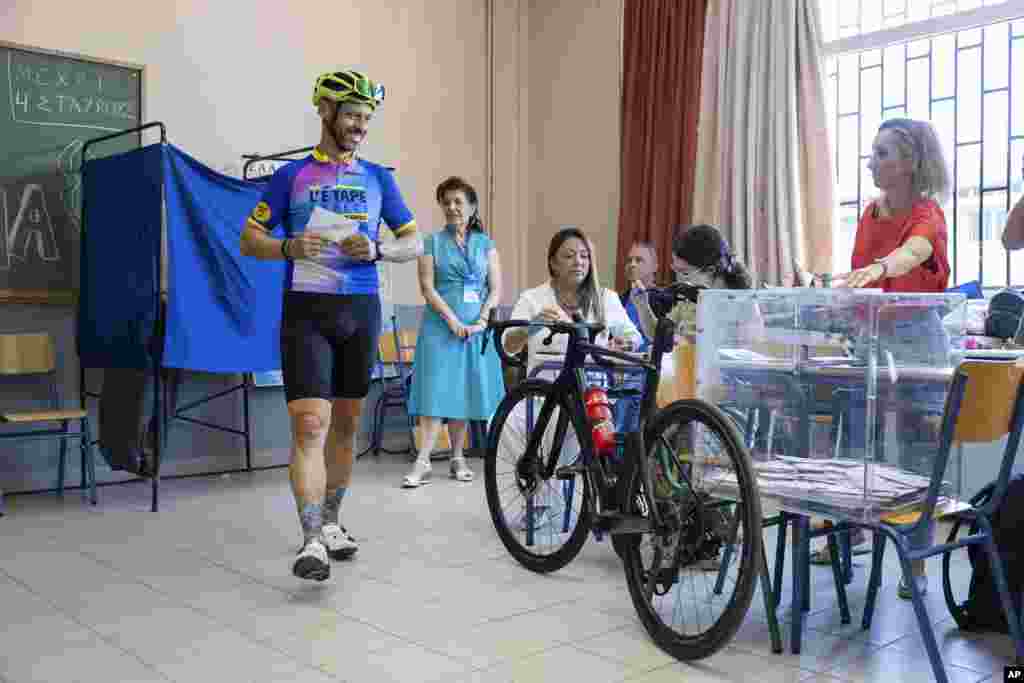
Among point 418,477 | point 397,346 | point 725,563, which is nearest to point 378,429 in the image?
point 397,346

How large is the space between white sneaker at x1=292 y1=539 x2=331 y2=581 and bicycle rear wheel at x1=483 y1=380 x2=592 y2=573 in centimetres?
64

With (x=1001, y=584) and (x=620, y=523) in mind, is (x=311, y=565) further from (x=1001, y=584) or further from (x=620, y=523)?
(x=1001, y=584)

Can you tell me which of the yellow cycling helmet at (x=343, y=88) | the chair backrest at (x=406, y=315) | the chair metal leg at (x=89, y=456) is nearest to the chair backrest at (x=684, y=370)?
the yellow cycling helmet at (x=343, y=88)

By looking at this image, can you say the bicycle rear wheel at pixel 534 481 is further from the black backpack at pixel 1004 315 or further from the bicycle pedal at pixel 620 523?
the black backpack at pixel 1004 315

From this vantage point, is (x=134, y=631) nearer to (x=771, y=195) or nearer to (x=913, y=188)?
(x=913, y=188)

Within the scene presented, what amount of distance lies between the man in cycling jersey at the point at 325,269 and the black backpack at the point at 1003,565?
1.67m

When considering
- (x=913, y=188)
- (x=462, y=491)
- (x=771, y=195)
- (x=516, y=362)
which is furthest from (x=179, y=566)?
(x=771, y=195)

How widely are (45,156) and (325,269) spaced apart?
237 centimetres

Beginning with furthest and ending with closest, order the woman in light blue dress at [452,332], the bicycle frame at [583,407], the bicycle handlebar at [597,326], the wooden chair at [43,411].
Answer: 1. the woman in light blue dress at [452,332]
2. the wooden chair at [43,411]
3. the bicycle handlebar at [597,326]
4. the bicycle frame at [583,407]

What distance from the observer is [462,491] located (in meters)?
4.48

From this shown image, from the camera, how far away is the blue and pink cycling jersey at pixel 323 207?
9.24 ft

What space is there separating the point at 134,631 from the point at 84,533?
4.43ft

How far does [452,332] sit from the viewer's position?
15.7 ft

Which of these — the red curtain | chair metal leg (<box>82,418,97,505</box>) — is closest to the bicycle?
chair metal leg (<box>82,418,97,505</box>)
